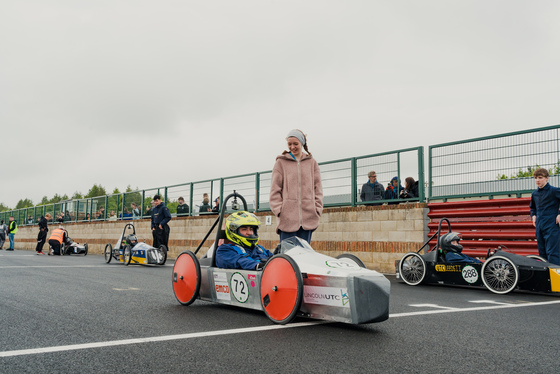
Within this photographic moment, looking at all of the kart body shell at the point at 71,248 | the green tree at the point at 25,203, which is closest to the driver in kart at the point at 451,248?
the kart body shell at the point at 71,248

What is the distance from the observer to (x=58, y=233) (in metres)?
21.4

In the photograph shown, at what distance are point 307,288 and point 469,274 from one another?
500 cm

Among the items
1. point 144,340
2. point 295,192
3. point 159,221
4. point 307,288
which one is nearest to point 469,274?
point 295,192

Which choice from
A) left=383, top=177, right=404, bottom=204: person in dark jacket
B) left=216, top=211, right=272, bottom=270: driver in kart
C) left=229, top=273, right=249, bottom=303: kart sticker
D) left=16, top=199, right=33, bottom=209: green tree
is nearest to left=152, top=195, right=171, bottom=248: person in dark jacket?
left=383, top=177, right=404, bottom=204: person in dark jacket

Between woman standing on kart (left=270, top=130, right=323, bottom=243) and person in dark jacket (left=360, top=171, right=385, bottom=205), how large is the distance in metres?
6.56

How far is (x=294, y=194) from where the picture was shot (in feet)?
19.5

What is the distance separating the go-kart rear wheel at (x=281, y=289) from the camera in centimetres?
413

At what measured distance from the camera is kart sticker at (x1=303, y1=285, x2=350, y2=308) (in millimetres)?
3938

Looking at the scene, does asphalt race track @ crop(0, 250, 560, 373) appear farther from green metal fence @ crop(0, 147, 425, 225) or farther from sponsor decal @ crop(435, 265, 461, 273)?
green metal fence @ crop(0, 147, 425, 225)

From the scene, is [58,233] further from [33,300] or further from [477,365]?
[477,365]

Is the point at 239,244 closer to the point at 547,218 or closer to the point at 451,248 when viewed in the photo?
the point at 451,248

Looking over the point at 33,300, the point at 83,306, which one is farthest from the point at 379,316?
the point at 33,300

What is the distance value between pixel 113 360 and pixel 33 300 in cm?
329

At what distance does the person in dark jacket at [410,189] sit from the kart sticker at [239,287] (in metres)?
7.71
